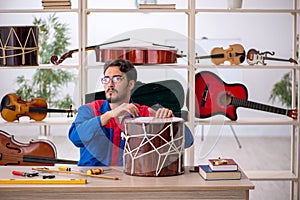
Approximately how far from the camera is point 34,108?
4.56m

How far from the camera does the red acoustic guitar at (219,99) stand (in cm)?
459

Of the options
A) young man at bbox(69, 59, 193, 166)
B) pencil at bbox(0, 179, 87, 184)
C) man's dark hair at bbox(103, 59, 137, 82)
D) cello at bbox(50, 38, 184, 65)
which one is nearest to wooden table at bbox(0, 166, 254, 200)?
pencil at bbox(0, 179, 87, 184)

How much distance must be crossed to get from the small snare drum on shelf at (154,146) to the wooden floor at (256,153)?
3093 millimetres

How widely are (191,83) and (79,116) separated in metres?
1.80

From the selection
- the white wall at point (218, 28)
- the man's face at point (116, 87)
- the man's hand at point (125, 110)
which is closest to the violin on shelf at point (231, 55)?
the man's face at point (116, 87)

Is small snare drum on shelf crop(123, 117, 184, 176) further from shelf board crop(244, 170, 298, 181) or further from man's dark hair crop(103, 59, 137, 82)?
shelf board crop(244, 170, 298, 181)

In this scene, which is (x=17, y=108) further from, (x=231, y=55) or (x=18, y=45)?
(x=231, y=55)

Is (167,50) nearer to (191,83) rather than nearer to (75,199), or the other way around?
(191,83)

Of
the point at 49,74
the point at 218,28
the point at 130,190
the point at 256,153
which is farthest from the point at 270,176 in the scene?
the point at 218,28

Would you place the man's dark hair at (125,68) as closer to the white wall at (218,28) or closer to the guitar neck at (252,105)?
the guitar neck at (252,105)

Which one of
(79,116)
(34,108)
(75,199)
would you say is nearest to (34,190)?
(75,199)

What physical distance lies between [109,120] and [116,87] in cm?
15

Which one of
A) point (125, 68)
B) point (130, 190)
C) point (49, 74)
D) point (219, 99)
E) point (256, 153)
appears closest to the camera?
point (130, 190)

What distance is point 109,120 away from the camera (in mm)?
2779
